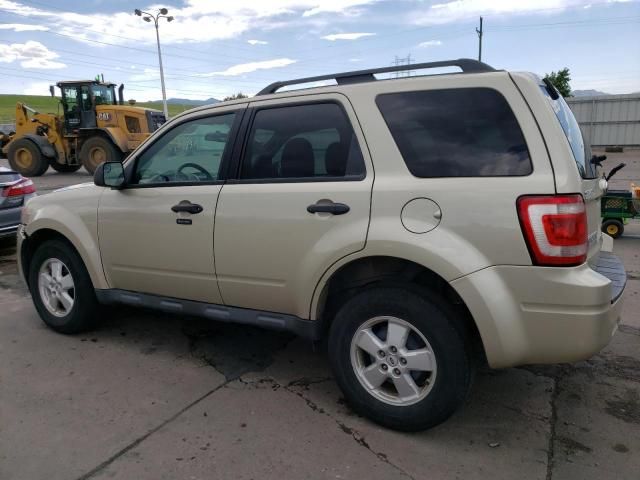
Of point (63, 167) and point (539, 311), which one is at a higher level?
point (539, 311)

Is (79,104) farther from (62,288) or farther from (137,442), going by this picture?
(137,442)

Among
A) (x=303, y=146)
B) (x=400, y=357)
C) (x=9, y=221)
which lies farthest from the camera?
(x=9, y=221)

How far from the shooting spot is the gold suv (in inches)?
98.2

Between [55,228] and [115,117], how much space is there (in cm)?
1468

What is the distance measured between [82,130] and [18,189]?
37.5 ft

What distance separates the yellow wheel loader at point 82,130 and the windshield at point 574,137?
1620cm

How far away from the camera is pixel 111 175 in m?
3.80

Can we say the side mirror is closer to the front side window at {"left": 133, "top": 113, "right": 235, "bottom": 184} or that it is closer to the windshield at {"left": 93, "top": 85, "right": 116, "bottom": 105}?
the front side window at {"left": 133, "top": 113, "right": 235, "bottom": 184}

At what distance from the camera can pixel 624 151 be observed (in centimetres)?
2627

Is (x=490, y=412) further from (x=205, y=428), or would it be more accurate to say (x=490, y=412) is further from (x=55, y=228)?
(x=55, y=228)

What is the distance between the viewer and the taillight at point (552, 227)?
2432 millimetres

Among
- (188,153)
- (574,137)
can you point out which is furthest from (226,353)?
(574,137)

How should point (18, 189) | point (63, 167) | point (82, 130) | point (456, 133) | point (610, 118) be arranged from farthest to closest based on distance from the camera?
point (610, 118) < point (63, 167) < point (82, 130) < point (18, 189) < point (456, 133)

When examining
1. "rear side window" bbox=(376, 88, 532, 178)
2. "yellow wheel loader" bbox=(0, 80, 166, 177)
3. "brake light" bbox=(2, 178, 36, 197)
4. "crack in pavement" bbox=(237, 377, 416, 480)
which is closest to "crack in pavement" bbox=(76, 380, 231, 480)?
"crack in pavement" bbox=(237, 377, 416, 480)
